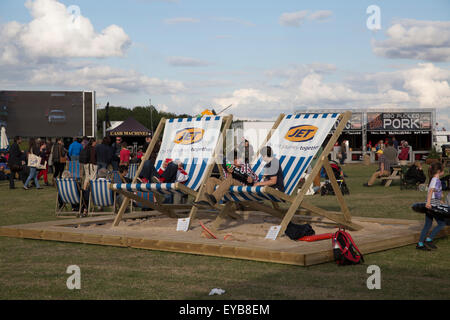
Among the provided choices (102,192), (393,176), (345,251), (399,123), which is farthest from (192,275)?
(399,123)

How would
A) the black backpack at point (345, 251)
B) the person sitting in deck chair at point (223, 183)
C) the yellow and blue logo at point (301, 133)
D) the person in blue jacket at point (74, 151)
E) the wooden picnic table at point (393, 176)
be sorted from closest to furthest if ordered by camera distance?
the black backpack at point (345, 251) → the person sitting in deck chair at point (223, 183) → the yellow and blue logo at point (301, 133) → the wooden picnic table at point (393, 176) → the person in blue jacket at point (74, 151)

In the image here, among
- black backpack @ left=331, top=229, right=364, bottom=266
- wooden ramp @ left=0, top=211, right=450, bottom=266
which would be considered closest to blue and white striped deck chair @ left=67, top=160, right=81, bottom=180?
wooden ramp @ left=0, top=211, right=450, bottom=266

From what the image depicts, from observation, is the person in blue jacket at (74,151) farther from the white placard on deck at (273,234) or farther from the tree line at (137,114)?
the tree line at (137,114)

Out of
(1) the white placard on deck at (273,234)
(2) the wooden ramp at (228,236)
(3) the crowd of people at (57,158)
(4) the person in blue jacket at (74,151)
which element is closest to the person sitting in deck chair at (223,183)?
(2) the wooden ramp at (228,236)

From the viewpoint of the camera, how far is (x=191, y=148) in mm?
9688

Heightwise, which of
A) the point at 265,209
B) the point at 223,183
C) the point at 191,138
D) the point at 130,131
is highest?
the point at 130,131

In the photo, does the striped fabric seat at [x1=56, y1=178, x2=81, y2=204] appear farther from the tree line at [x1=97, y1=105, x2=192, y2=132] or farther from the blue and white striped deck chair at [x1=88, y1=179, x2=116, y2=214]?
the tree line at [x1=97, y1=105, x2=192, y2=132]

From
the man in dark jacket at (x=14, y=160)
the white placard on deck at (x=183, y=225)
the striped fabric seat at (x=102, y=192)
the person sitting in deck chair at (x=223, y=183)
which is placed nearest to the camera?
the person sitting in deck chair at (x=223, y=183)

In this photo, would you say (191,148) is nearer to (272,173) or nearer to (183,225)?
(183,225)

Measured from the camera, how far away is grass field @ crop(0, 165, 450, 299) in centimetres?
530

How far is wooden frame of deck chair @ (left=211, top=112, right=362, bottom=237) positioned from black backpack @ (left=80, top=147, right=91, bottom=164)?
800cm

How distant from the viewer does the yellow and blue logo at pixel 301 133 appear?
879 cm

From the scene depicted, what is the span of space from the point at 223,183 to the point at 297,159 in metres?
1.07
